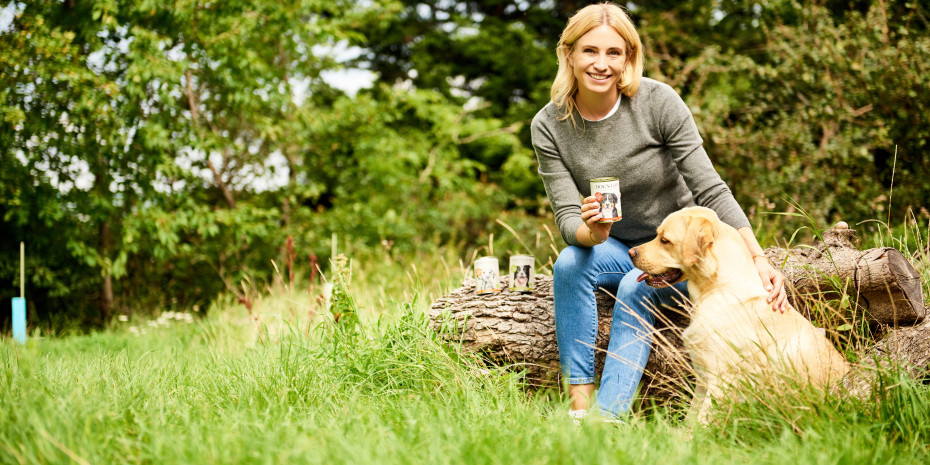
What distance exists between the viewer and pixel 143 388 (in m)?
2.66

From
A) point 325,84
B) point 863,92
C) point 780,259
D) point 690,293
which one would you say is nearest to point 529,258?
point 690,293

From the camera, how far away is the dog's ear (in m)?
2.67

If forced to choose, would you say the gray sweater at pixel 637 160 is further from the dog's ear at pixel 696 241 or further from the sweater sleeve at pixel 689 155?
the dog's ear at pixel 696 241

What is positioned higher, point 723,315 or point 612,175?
point 612,175

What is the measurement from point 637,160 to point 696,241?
23.3 inches

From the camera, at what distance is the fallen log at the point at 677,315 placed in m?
2.75

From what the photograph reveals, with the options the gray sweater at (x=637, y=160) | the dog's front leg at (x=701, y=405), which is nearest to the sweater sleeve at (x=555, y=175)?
the gray sweater at (x=637, y=160)

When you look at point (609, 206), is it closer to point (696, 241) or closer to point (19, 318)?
point (696, 241)

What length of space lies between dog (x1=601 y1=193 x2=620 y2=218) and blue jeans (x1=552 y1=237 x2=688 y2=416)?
0.33 meters

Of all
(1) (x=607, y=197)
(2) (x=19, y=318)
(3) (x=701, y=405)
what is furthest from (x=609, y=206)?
(2) (x=19, y=318)

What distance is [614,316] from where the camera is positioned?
2910mm

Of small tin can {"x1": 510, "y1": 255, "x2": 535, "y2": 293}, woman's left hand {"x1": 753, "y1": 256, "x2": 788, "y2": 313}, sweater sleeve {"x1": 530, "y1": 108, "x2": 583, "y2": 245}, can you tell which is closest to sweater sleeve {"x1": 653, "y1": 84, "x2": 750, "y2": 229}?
woman's left hand {"x1": 753, "y1": 256, "x2": 788, "y2": 313}

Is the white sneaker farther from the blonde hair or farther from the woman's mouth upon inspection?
the blonde hair

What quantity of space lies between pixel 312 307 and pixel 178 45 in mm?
4312
